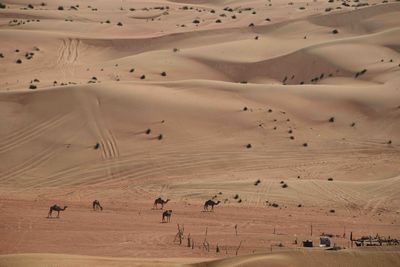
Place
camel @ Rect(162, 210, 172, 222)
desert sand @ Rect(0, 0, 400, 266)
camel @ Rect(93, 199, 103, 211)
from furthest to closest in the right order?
Result: camel @ Rect(93, 199, 103, 211) → camel @ Rect(162, 210, 172, 222) → desert sand @ Rect(0, 0, 400, 266)

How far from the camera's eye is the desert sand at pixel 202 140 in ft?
56.1

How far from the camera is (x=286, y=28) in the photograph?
158ft

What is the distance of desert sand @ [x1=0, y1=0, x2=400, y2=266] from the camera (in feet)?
56.1

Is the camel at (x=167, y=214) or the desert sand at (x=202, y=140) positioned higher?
the desert sand at (x=202, y=140)

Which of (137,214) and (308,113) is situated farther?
(308,113)

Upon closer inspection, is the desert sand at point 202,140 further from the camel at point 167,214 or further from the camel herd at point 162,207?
the camel at point 167,214


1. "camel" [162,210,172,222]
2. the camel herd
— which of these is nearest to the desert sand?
the camel herd

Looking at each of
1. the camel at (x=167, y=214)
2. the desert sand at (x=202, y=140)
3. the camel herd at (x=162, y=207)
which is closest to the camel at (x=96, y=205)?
the camel herd at (x=162, y=207)

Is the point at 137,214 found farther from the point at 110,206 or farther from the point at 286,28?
the point at 286,28

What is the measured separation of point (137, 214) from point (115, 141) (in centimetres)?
745

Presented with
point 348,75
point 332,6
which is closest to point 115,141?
point 348,75

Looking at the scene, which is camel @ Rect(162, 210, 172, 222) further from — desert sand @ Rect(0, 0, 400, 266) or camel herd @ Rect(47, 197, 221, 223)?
desert sand @ Rect(0, 0, 400, 266)

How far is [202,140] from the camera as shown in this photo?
27.7m

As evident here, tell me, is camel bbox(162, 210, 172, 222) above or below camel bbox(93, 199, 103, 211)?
below
